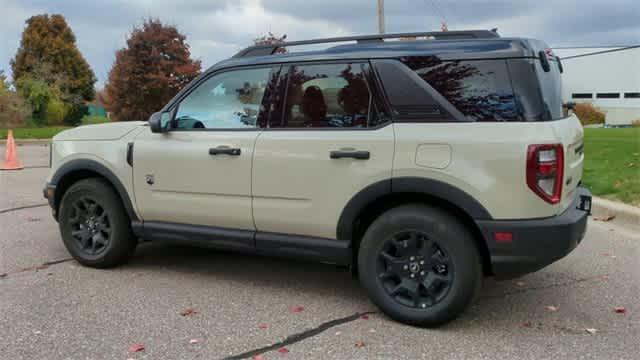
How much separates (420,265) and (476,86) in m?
1.25

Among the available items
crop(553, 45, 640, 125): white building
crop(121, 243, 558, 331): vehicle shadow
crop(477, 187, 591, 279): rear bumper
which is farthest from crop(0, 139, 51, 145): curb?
crop(553, 45, 640, 125): white building

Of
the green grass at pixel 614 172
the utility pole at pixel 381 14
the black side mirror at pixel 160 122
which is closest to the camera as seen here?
the black side mirror at pixel 160 122

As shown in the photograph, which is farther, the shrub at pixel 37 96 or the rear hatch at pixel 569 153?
the shrub at pixel 37 96

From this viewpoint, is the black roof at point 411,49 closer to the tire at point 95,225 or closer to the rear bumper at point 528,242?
the rear bumper at point 528,242

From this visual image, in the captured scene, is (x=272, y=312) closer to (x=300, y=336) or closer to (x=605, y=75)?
(x=300, y=336)

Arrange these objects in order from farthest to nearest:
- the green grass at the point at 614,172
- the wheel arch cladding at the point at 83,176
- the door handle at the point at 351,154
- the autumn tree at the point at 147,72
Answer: the autumn tree at the point at 147,72
the green grass at the point at 614,172
the wheel arch cladding at the point at 83,176
the door handle at the point at 351,154

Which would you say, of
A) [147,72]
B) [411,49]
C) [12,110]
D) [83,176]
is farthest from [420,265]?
[12,110]

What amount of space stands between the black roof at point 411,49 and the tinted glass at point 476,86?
57mm

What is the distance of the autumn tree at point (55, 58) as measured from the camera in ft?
123

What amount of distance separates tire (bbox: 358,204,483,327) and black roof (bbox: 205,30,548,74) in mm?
1065

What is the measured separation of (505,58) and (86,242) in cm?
393

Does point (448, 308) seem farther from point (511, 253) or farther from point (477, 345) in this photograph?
point (511, 253)

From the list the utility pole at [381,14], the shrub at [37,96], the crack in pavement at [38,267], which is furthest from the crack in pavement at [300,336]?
the shrub at [37,96]

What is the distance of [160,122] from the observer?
192 inches
